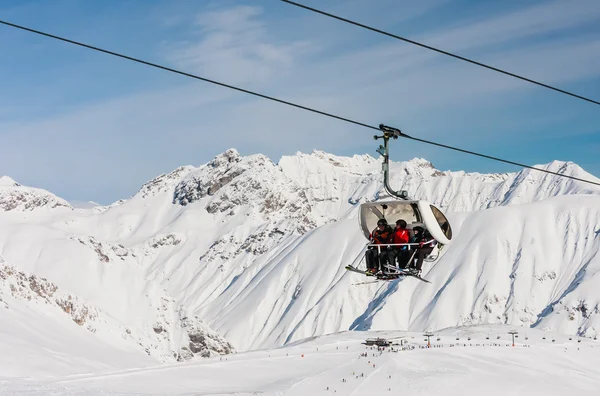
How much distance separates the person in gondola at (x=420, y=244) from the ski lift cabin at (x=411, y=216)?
0.57ft

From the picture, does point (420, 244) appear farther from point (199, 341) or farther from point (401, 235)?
point (199, 341)

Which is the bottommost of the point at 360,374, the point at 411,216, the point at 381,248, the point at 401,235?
the point at 360,374

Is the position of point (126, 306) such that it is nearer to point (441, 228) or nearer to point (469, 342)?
point (469, 342)

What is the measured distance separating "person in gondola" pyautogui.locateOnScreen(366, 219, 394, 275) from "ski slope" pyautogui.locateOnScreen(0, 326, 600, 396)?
90.4 feet

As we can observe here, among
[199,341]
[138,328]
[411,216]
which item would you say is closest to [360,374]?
[411,216]

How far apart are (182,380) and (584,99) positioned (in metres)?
61.2

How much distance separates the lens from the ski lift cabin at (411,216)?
102 feet

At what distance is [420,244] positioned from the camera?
106ft

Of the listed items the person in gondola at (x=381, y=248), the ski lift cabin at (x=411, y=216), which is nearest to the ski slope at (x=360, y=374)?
the person in gondola at (x=381, y=248)

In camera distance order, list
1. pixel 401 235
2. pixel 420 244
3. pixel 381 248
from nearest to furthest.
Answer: pixel 420 244 < pixel 401 235 < pixel 381 248

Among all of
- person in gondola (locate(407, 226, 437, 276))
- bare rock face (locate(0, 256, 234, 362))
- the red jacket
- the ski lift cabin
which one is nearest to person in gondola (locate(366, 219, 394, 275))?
the red jacket

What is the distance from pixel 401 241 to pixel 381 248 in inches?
32.7

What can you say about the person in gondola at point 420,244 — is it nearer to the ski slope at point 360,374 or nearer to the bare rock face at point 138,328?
the ski slope at point 360,374

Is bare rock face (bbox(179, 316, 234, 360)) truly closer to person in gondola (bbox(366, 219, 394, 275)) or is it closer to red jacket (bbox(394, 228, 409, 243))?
person in gondola (bbox(366, 219, 394, 275))
